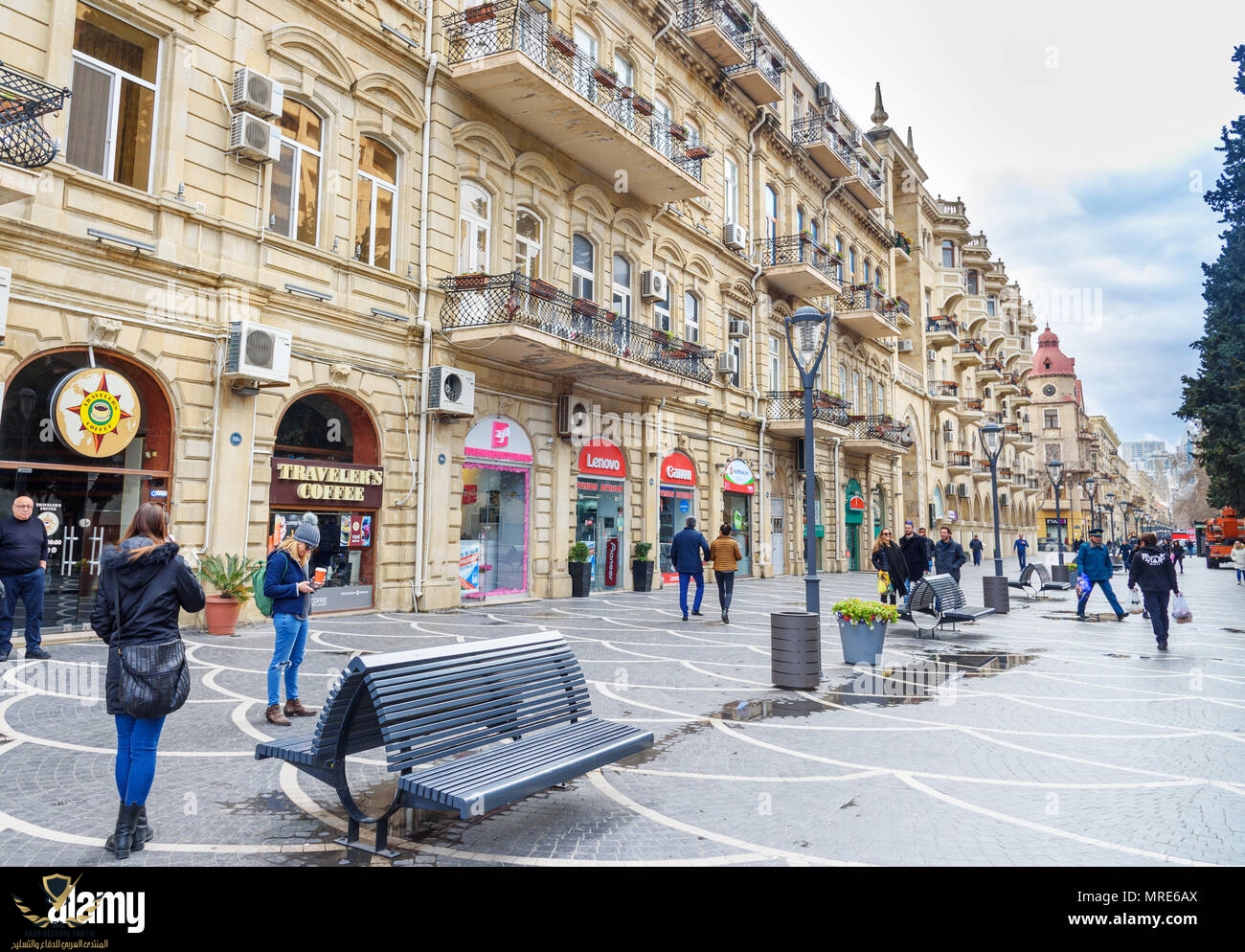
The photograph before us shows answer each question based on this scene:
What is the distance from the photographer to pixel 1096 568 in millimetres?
15711

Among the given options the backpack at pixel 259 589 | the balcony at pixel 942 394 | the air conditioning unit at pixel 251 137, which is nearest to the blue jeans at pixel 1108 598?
the backpack at pixel 259 589

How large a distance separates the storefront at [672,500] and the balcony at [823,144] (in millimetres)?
14768

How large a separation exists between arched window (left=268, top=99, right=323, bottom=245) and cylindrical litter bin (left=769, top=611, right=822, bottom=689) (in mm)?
10096

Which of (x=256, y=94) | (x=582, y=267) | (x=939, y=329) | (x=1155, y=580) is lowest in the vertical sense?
(x=1155, y=580)

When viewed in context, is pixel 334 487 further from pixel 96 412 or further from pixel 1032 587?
pixel 1032 587

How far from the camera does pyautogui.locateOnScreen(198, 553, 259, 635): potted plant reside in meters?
10.6

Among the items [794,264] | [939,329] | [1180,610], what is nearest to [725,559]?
[1180,610]

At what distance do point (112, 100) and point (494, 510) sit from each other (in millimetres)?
9326

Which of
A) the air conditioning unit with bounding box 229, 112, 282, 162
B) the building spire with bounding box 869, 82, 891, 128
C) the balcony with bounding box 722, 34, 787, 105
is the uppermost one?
the building spire with bounding box 869, 82, 891, 128

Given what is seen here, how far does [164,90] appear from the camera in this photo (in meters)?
11.1

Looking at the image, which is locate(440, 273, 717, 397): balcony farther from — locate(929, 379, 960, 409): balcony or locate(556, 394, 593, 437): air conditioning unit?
locate(929, 379, 960, 409): balcony

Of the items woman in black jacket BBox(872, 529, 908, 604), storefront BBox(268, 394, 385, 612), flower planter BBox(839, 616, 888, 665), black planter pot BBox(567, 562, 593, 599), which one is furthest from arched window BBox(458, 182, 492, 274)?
flower planter BBox(839, 616, 888, 665)

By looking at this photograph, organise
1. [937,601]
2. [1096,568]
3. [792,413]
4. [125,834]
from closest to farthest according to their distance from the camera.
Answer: [125,834] → [937,601] → [1096,568] → [792,413]
